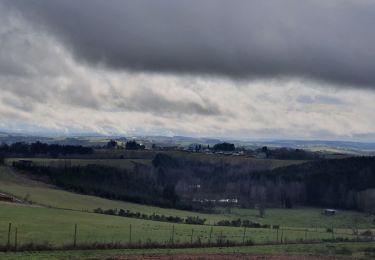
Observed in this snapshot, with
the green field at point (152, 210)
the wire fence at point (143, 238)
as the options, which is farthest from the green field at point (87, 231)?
the green field at point (152, 210)

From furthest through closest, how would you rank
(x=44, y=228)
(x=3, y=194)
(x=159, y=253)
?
(x=3, y=194)
(x=44, y=228)
(x=159, y=253)

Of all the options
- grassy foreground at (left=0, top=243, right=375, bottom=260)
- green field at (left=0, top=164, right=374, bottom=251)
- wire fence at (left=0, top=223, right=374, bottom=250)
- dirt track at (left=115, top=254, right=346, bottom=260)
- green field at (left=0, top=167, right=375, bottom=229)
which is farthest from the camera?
green field at (left=0, top=167, right=375, bottom=229)

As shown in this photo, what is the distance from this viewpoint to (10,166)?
486ft

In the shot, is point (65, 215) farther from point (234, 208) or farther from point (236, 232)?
point (234, 208)

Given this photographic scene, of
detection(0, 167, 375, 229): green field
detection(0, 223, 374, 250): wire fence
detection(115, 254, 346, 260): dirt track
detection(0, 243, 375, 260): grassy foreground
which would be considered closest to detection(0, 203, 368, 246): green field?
detection(0, 223, 374, 250): wire fence

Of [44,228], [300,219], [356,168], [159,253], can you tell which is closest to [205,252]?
[159,253]

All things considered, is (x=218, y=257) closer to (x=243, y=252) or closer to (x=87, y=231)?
(x=243, y=252)

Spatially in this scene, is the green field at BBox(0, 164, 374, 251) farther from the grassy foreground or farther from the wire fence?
the grassy foreground

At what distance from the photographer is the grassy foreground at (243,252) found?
146 feet

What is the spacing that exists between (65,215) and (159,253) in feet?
100

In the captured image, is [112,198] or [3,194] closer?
[3,194]

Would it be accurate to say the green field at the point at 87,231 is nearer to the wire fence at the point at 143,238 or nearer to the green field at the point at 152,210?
the wire fence at the point at 143,238

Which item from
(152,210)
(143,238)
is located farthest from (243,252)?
Answer: (152,210)

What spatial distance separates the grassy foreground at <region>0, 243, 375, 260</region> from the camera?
4459cm
